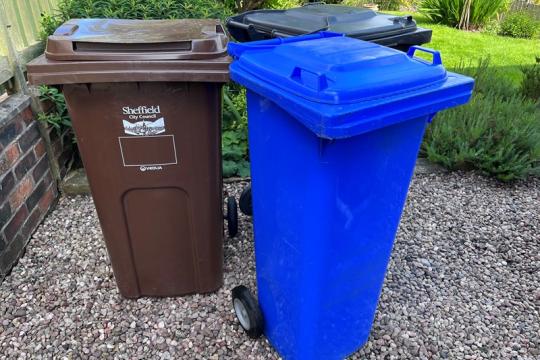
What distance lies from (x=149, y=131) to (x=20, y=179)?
138 centimetres

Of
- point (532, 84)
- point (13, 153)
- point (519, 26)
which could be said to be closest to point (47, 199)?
point (13, 153)

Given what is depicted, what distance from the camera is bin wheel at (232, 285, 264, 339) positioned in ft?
6.67

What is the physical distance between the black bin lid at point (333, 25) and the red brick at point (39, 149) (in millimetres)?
1600

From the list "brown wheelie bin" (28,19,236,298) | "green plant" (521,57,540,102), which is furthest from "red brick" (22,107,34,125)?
"green plant" (521,57,540,102)

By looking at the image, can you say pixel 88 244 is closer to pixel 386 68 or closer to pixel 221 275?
pixel 221 275

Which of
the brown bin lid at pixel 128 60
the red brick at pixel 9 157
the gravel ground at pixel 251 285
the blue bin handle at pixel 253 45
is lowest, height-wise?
the gravel ground at pixel 251 285

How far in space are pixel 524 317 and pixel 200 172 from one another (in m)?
1.89

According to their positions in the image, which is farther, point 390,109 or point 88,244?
point 88,244

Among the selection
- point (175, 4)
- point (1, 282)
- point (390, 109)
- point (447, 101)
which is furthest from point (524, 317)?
point (175, 4)

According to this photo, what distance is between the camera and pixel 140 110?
179cm

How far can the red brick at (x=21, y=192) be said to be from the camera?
2.59 metres

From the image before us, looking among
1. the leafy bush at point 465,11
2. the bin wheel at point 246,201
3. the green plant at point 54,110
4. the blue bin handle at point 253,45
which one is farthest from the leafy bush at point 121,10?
the leafy bush at point 465,11

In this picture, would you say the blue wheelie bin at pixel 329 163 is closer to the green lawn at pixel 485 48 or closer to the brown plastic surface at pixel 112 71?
the brown plastic surface at pixel 112 71

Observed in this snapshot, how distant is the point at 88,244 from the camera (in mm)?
2771
